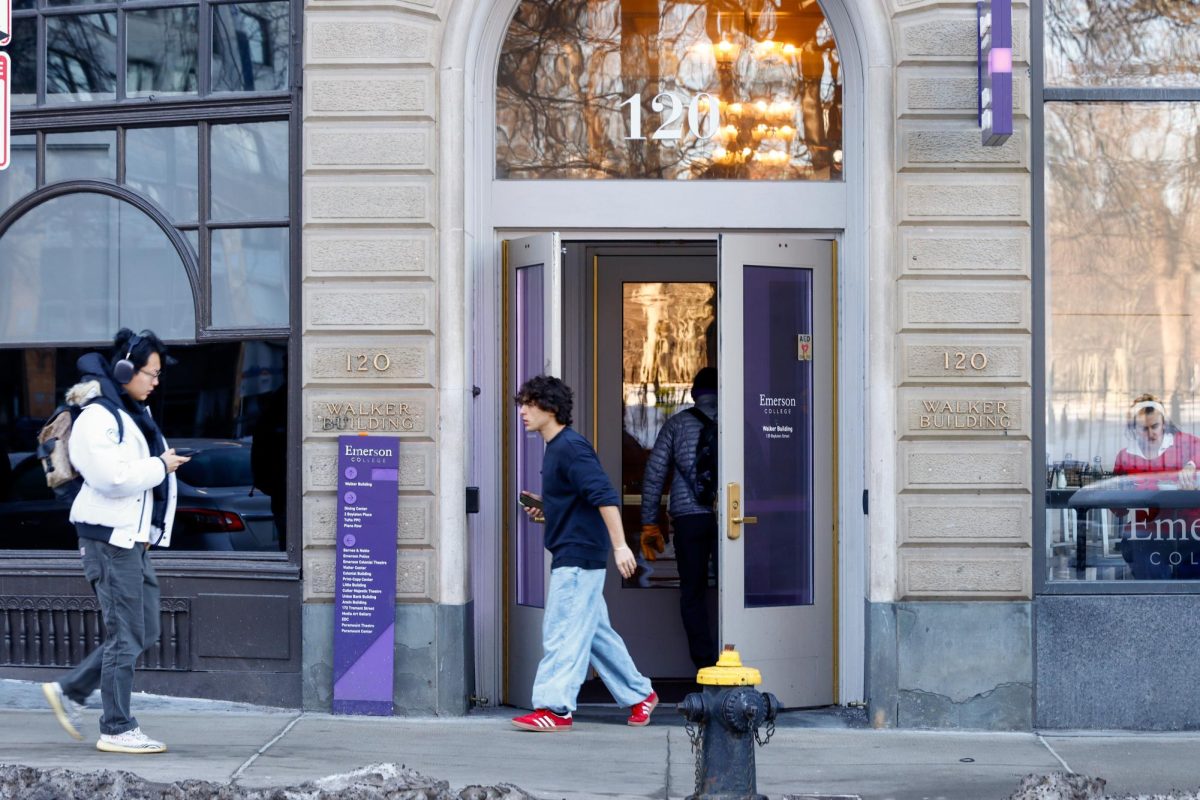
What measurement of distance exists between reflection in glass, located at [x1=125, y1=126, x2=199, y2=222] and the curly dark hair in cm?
244

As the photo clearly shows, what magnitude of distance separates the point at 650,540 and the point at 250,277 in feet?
9.92

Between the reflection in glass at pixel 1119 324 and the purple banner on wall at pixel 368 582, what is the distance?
372 centimetres

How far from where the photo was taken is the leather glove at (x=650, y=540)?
9586 mm

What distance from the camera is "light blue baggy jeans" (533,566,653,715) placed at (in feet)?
25.9

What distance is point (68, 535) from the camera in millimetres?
8992

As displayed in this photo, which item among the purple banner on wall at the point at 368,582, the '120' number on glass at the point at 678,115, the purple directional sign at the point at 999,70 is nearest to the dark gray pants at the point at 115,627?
the purple banner on wall at the point at 368,582

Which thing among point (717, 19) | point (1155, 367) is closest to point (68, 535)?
point (717, 19)

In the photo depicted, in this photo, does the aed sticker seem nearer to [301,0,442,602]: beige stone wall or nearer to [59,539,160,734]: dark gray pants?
[301,0,442,602]: beige stone wall

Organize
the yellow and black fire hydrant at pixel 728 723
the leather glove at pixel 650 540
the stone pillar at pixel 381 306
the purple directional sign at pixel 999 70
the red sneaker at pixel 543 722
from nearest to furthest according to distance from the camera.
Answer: the yellow and black fire hydrant at pixel 728 723 < the purple directional sign at pixel 999 70 < the red sneaker at pixel 543 722 < the stone pillar at pixel 381 306 < the leather glove at pixel 650 540

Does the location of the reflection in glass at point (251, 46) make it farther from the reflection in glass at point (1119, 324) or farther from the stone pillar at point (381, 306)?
the reflection in glass at point (1119, 324)

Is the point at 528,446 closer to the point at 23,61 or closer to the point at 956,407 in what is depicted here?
the point at 956,407

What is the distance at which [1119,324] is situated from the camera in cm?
852

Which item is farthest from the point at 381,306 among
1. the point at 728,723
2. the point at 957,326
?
the point at 728,723

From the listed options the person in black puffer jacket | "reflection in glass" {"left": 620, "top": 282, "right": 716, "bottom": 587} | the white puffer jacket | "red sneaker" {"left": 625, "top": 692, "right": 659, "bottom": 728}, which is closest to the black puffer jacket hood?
the white puffer jacket
